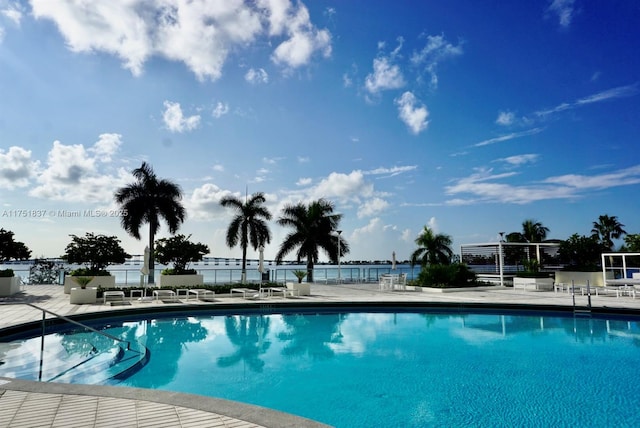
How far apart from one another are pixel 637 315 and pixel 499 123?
393 inches

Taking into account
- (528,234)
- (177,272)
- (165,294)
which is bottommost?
(165,294)

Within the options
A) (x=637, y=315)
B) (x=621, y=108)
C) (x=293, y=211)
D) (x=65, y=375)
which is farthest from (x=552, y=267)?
(x=65, y=375)

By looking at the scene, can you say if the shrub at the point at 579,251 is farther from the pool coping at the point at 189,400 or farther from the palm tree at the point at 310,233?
the pool coping at the point at 189,400

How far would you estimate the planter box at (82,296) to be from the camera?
12598mm

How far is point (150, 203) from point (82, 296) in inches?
356

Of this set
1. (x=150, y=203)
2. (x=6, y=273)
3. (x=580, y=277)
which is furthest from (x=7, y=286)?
(x=580, y=277)

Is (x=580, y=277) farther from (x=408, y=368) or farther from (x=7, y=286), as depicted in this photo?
(x=7, y=286)

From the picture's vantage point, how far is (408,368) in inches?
285

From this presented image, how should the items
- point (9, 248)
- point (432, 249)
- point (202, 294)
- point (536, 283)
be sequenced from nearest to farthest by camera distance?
1. point (202, 294)
2. point (9, 248)
3. point (536, 283)
4. point (432, 249)

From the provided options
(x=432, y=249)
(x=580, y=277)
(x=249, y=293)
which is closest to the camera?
(x=249, y=293)

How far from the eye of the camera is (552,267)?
22578 millimetres

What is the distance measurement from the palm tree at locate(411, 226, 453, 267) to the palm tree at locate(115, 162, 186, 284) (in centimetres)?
1403

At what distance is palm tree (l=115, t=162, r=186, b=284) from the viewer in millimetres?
20688

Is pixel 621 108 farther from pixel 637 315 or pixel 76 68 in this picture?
pixel 76 68
